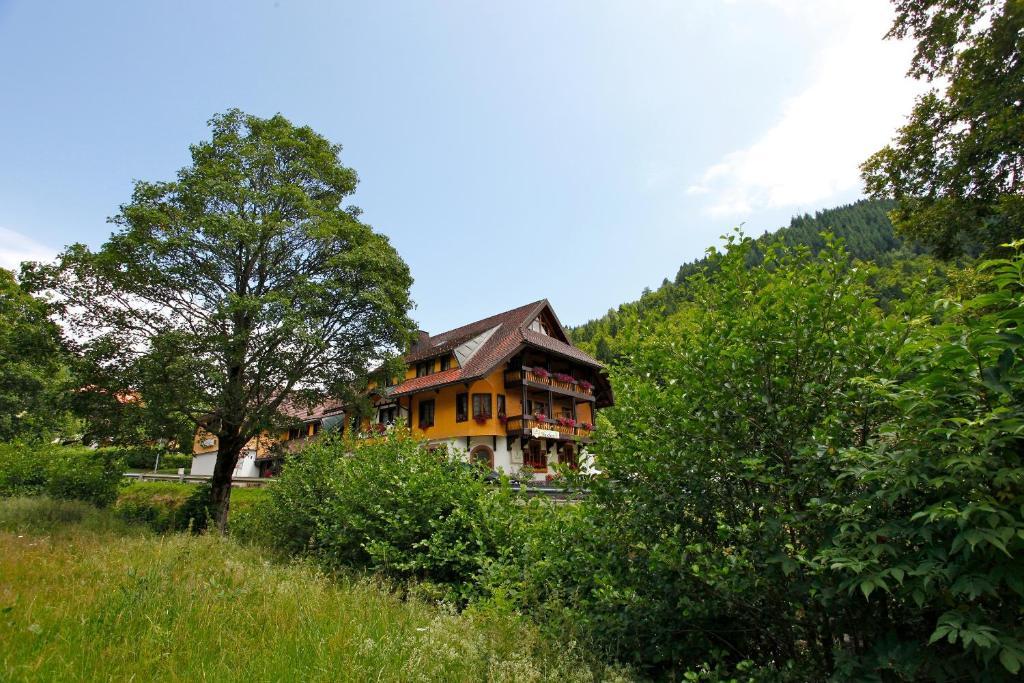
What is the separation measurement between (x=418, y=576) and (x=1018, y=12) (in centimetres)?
1499

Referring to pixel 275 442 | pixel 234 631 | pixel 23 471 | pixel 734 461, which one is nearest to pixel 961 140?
pixel 734 461

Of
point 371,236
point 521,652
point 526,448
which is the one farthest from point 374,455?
point 526,448

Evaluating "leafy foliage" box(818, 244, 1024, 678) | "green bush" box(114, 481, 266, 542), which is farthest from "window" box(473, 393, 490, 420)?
"leafy foliage" box(818, 244, 1024, 678)

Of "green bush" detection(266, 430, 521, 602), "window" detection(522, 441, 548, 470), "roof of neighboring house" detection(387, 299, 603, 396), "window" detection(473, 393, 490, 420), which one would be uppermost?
"roof of neighboring house" detection(387, 299, 603, 396)

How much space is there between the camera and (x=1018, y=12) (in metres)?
10.4

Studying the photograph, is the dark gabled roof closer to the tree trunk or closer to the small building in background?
the small building in background

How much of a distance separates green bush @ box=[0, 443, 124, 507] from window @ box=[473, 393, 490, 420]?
1615 cm

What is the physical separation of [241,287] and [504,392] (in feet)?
57.4

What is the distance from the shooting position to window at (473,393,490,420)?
2972 centimetres

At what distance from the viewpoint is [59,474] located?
17781mm

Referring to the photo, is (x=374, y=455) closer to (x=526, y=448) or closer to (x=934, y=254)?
(x=934, y=254)

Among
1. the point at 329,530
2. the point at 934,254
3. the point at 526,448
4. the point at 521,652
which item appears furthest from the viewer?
the point at 526,448

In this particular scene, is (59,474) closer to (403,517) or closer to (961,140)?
(403,517)

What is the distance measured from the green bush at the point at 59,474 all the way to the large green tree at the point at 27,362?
1.13m
